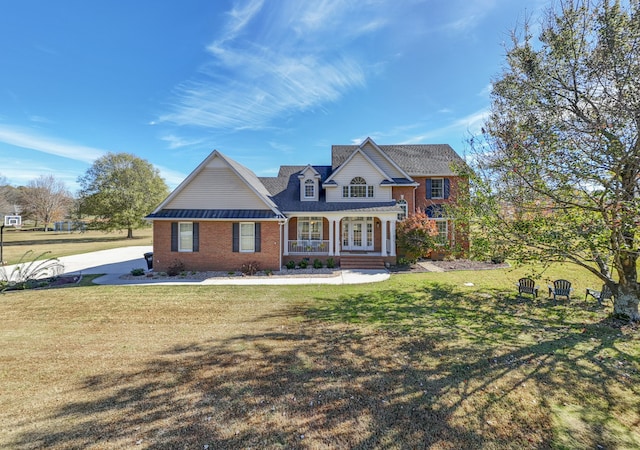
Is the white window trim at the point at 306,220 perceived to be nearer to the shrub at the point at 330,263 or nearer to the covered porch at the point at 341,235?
the covered porch at the point at 341,235

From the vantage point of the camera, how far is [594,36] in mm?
7141

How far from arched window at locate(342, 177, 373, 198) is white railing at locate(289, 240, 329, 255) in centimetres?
428

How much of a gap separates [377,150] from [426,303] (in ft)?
48.4

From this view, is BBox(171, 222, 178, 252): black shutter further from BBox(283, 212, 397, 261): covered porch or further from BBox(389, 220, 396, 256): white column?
BBox(389, 220, 396, 256): white column

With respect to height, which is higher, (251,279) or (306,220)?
(306,220)

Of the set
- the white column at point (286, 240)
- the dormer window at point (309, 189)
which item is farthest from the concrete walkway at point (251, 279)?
the dormer window at point (309, 189)

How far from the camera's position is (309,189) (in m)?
21.5

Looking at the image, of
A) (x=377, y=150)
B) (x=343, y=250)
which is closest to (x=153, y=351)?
(x=343, y=250)

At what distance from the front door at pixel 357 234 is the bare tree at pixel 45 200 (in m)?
68.4

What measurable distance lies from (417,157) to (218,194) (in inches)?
679

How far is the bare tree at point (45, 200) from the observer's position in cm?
5806

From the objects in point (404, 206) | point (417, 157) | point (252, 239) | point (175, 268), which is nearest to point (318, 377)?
point (252, 239)

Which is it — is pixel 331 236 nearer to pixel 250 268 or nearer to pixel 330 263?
pixel 330 263

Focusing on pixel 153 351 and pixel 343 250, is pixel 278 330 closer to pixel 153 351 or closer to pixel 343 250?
pixel 153 351
